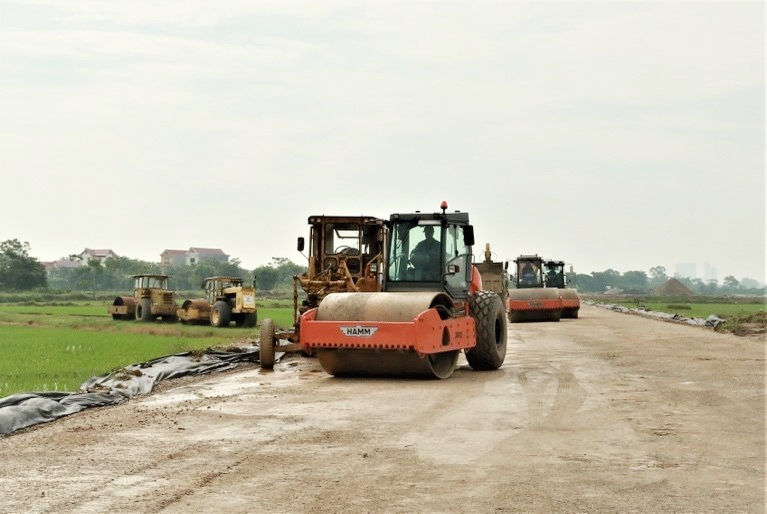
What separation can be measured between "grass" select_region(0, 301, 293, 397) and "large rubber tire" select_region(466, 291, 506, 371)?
22.8 ft

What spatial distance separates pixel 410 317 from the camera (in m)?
16.1

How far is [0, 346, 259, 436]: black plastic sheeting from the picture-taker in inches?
479

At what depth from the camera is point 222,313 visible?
3938 cm

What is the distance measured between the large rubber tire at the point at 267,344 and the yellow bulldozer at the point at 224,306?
745 inches

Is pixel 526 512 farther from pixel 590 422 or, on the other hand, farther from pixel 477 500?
pixel 590 422

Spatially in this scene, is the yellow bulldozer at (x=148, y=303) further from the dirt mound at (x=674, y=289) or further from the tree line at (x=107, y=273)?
the dirt mound at (x=674, y=289)

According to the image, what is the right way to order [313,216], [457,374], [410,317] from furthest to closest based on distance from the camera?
[313,216], [457,374], [410,317]

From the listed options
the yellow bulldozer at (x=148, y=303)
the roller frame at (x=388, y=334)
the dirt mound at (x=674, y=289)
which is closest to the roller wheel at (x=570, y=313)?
the yellow bulldozer at (x=148, y=303)

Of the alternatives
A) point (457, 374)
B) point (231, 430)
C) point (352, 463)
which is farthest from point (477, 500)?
point (457, 374)

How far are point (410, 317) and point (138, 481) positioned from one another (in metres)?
8.15

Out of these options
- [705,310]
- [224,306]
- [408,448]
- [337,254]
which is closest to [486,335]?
[337,254]

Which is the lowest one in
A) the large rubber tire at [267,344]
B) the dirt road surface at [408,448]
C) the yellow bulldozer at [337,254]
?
the dirt road surface at [408,448]

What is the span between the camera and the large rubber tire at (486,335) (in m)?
18.3

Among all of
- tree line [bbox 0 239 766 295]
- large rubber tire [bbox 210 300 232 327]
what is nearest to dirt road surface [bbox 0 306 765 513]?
large rubber tire [bbox 210 300 232 327]
